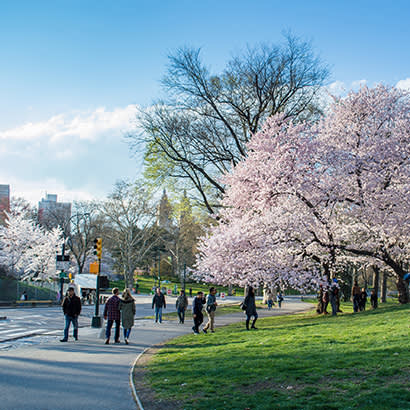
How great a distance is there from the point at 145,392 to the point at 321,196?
13.7m

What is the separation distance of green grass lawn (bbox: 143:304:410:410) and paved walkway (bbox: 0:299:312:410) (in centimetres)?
75

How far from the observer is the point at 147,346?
45.4 feet

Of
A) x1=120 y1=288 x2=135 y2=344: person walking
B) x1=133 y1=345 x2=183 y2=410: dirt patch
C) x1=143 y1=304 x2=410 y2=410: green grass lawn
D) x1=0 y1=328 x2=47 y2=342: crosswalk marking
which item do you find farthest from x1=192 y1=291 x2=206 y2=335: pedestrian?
x1=0 y1=328 x2=47 y2=342: crosswalk marking

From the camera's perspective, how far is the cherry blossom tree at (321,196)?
1900 cm

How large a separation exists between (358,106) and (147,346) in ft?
46.4

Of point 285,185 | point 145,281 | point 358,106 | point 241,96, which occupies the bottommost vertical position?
point 145,281

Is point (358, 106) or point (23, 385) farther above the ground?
point (358, 106)

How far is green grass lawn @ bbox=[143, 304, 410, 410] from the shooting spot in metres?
6.11

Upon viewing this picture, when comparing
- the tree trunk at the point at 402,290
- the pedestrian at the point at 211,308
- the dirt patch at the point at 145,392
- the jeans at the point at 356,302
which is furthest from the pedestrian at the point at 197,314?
the jeans at the point at 356,302

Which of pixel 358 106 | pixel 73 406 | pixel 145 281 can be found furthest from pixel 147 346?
pixel 145 281

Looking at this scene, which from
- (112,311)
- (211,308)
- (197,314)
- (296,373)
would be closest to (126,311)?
(112,311)

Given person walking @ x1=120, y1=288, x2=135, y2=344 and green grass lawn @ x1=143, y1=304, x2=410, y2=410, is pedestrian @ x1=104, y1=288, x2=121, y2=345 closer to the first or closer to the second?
person walking @ x1=120, y1=288, x2=135, y2=344

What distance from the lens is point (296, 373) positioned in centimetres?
764

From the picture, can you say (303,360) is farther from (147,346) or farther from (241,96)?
(241,96)
